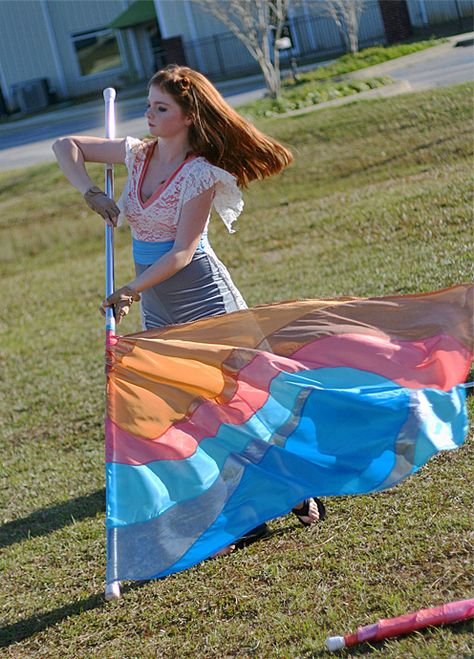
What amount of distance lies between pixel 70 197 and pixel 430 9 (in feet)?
51.0

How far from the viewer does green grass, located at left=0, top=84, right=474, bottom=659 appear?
12.9 feet

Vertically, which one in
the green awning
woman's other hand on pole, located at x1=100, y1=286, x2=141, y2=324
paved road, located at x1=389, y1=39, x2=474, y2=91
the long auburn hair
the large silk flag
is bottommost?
the large silk flag

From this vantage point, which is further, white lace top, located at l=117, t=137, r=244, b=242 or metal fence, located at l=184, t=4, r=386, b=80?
metal fence, located at l=184, t=4, r=386, b=80

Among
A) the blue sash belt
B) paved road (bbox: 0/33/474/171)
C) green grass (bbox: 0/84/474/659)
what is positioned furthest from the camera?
paved road (bbox: 0/33/474/171)

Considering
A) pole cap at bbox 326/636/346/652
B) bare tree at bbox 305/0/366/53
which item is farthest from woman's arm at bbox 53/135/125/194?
bare tree at bbox 305/0/366/53

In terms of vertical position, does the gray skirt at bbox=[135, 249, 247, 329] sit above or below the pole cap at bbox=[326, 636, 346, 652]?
above

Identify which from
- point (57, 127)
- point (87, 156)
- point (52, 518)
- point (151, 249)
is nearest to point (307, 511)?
point (151, 249)

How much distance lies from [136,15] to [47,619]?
3138 centimetres

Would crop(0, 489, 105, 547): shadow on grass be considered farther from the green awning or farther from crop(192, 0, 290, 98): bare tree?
the green awning

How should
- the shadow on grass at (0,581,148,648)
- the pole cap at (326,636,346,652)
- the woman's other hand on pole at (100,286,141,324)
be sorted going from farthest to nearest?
1. the woman's other hand on pole at (100,286,141,324)
2. the shadow on grass at (0,581,148,648)
3. the pole cap at (326,636,346,652)

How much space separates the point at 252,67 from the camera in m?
30.2

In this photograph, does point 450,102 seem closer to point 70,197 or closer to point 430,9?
point 70,197

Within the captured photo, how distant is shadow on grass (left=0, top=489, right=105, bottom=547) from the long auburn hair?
2096mm

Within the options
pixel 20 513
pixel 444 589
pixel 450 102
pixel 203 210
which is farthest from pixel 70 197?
pixel 444 589
